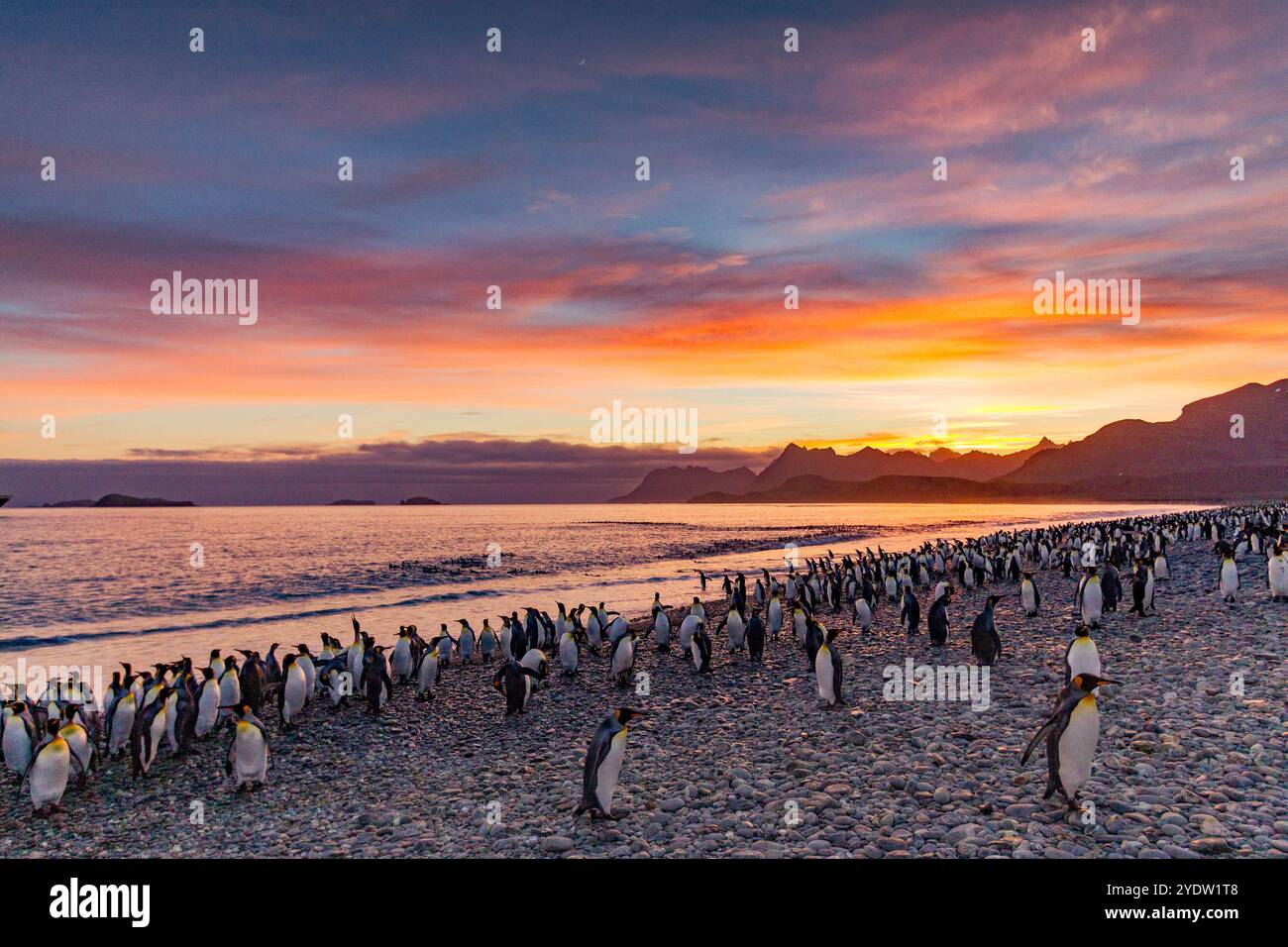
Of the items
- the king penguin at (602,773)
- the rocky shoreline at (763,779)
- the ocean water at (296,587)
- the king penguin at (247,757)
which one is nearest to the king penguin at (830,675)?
the rocky shoreline at (763,779)

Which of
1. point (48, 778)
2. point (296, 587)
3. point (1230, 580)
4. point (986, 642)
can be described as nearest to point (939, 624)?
point (986, 642)

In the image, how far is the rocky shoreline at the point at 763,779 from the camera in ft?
21.3

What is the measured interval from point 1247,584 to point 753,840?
20.1m

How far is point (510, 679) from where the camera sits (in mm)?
12781

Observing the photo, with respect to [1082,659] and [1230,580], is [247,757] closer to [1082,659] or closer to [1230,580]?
[1082,659]

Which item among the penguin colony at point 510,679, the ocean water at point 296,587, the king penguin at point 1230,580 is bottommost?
the ocean water at point 296,587

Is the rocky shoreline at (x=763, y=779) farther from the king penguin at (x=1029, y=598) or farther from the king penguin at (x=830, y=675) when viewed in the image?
the king penguin at (x=1029, y=598)

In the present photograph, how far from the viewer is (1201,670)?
1116 cm

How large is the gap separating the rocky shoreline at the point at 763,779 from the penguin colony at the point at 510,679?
14.3 inches

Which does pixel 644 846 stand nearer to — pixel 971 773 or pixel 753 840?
pixel 753 840

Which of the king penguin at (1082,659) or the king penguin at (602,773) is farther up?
the king penguin at (1082,659)

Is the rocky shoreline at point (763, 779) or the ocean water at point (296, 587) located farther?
the ocean water at point (296, 587)
